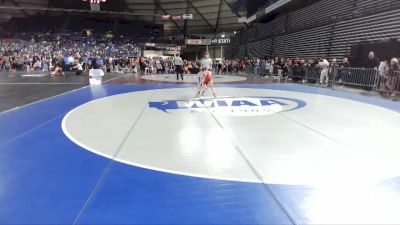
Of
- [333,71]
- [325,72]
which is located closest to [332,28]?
[325,72]

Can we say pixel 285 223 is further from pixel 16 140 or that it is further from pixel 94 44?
pixel 94 44

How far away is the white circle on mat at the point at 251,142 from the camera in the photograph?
3.89 meters

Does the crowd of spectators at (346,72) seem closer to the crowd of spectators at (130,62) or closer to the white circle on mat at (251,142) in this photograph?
the crowd of spectators at (130,62)

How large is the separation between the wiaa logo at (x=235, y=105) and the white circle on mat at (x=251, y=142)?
0.32 m

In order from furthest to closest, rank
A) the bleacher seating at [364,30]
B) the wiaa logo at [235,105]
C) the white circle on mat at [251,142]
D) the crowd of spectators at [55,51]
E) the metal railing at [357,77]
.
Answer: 1. the crowd of spectators at [55,51]
2. the bleacher seating at [364,30]
3. the metal railing at [357,77]
4. the wiaa logo at [235,105]
5. the white circle on mat at [251,142]

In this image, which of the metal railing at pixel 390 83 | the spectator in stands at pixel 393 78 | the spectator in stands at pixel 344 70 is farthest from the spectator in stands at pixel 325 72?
→ the spectator in stands at pixel 393 78

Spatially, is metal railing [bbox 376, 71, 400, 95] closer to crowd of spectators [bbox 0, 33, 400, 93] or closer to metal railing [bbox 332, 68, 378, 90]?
crowd of spectators [bbox 0, 33, 400, 93]

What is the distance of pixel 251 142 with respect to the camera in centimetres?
514

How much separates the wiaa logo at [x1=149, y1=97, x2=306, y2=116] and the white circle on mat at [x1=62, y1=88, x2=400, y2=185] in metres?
0.32

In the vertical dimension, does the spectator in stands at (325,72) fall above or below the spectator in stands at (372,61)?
below

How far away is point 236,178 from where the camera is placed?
365cm

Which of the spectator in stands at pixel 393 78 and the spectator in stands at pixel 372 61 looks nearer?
the spectator in stands at pixel 393 78

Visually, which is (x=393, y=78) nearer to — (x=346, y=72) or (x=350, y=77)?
(x=350, y=77)

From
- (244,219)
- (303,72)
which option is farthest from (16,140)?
(303,72)
